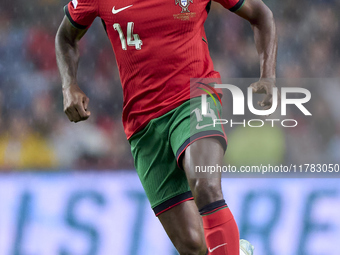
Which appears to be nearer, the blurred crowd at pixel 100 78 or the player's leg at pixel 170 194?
the player's leg at pixel 170 194

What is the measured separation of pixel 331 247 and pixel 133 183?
162cm

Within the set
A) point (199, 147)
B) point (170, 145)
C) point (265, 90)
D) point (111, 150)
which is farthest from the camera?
point (111, 150)

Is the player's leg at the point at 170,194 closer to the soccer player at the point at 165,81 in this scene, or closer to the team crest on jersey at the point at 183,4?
the soccer player at the point at 165,81

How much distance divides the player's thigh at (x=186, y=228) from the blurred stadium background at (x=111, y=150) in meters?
1.30

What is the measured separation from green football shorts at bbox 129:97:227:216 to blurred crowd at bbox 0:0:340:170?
203 centimetres

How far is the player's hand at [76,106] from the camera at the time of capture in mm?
2367

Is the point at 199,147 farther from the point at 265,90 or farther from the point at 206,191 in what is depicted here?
the point at 265,90

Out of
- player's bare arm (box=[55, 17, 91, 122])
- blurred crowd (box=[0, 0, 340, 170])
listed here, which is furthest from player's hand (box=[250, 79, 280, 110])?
blurred crowd (box=[0, 0, 340, 170])

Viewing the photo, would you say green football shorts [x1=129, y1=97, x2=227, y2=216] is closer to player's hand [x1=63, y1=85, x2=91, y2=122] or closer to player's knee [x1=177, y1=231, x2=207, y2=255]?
player's knee [x1=177, y1=231, x2=207, y2=255]

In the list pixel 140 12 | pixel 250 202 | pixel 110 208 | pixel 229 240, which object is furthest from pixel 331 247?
pixel 140 12

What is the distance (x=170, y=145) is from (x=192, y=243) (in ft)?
1.78

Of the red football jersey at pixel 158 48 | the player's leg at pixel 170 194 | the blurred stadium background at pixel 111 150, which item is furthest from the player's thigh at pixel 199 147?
the blurred stadium background at pixel 111 150

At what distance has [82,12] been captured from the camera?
2.68m

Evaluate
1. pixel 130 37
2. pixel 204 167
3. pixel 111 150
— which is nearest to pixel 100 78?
pixel 111 150
